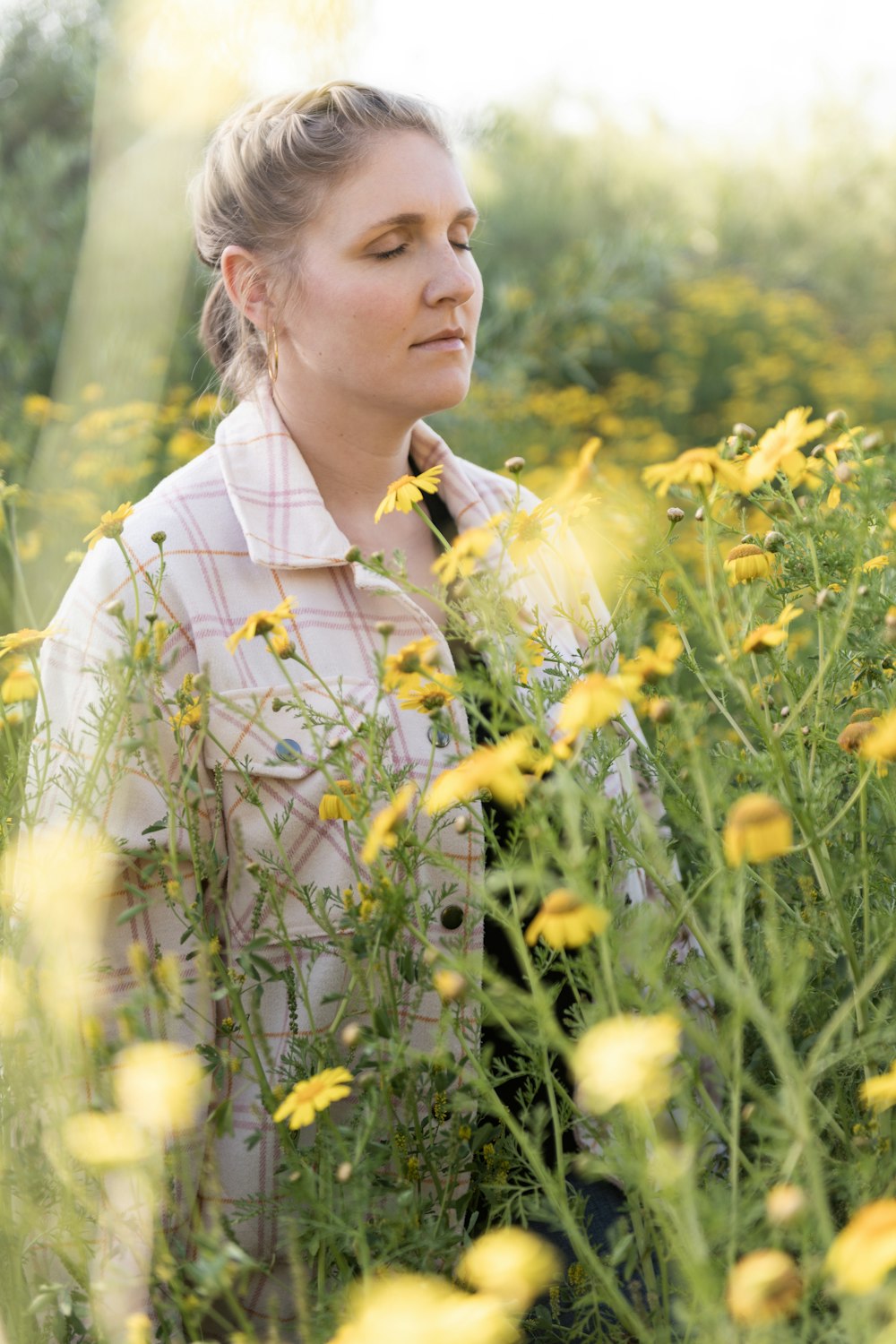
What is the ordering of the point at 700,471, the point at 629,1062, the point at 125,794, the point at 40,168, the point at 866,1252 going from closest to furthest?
the point at 866,1252 → the point at 629,1062 → the point at 700,471 → the point at 125,794 → the point at 40,168

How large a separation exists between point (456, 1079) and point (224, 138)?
5.31 ft

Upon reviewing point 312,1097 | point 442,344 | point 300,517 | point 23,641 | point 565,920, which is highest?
point 442,344

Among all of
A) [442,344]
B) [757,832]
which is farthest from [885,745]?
[442,344]

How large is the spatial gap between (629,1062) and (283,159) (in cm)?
163

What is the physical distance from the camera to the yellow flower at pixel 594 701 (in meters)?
0.89

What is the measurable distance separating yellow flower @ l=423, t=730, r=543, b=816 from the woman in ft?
1.54

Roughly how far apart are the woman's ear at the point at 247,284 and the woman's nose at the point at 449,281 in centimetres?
31

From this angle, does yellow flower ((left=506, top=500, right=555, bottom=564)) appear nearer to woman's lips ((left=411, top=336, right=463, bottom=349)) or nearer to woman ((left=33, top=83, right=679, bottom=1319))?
woman ((left=33, top=83, right=679, bottom=1319))

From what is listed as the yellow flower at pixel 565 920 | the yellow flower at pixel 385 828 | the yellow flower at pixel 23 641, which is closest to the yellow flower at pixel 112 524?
the yellow flower at pixel 23 641

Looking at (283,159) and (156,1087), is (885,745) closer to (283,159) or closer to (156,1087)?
(156,1087)

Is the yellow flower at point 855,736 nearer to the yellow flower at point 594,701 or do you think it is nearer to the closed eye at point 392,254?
the yellow flower at point 594,701

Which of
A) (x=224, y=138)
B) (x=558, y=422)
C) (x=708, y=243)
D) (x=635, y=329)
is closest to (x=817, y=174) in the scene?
(x=708, y=243)

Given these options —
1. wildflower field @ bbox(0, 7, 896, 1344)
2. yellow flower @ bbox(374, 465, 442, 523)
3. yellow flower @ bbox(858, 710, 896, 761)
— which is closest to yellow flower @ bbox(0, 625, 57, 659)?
wildflower field @ bbox(0, 7, 896, 1344)

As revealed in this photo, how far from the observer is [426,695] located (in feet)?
3.96
